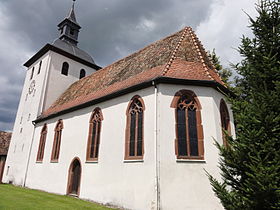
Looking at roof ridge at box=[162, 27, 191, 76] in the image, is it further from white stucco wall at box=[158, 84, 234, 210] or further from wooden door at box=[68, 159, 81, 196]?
wooden door at box=[68, 159, 81, 196]

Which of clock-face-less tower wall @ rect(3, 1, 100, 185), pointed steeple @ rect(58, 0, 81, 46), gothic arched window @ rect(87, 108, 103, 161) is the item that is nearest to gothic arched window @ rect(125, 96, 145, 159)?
gothic arched window @ rect(87, 108, 103, 161)

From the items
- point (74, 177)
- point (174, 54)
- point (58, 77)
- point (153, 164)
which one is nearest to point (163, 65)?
point (174, 54)

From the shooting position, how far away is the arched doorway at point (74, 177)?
12.5 m

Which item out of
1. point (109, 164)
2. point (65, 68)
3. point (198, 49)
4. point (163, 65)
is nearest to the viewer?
point (109, 164)

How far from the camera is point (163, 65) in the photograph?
35.6ft

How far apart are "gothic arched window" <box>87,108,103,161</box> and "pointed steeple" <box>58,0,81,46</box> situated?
1535cm

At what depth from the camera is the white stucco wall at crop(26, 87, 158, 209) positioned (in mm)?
8938

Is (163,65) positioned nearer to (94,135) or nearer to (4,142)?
(94,135)

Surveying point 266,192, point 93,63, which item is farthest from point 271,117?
point 93,63

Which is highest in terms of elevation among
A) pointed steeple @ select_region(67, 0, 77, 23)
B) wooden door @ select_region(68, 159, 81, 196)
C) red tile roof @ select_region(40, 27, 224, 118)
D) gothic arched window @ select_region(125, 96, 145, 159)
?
pointed steeple @ select_region(67, 0, 77, 23)

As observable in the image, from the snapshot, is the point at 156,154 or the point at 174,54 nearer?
the point at 156,154

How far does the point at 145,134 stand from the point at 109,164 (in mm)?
2624

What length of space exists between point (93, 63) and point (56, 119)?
975cm

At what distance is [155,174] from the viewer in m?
8.41
